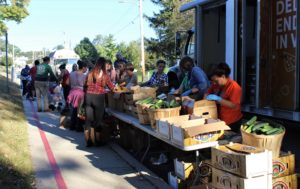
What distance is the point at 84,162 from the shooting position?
7.58 metres

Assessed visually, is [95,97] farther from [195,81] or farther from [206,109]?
[206,109]

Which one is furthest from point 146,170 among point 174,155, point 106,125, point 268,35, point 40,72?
point 40,72

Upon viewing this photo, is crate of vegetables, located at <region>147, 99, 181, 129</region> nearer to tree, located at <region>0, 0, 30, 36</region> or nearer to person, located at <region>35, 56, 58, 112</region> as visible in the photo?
person, located at <region>35, 56, 58, 112</region>

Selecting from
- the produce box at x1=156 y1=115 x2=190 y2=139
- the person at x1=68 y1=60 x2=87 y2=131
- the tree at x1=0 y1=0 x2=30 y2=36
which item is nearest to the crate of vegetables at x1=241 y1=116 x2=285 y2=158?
the produce box at x1=156 y1=115 x2=190 y2=139

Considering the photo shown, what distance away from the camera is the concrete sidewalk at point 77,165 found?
6.29 metres

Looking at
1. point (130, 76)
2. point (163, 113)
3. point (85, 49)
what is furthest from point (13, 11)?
point (85, 49)

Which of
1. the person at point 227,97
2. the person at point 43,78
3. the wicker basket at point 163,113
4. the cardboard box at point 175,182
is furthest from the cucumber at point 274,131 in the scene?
the person at point 43,78

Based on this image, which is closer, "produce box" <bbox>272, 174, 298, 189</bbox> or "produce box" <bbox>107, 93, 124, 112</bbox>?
"produce box" <bbox>272, 174, 298, 189</bbox>

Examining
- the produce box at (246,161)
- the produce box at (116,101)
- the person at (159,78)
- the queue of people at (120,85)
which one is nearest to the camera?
the produce box at (246,161)

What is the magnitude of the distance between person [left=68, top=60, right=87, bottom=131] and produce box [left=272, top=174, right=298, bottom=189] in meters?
6.93

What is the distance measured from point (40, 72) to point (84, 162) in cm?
750

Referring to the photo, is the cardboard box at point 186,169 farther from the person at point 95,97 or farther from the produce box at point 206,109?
the person at point 95,97

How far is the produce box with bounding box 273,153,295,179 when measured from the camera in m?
4.56

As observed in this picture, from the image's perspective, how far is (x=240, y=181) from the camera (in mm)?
4184
